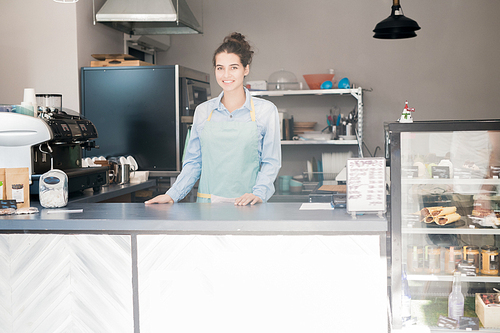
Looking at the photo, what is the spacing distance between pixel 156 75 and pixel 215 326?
276 centimetres

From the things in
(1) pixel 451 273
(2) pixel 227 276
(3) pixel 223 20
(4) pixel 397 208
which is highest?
(3) pixel 223 20

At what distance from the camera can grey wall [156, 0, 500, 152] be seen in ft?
17.0

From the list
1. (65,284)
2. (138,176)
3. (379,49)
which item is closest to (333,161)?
(379,49)

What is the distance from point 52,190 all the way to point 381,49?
4.25 m

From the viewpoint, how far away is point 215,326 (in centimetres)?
175

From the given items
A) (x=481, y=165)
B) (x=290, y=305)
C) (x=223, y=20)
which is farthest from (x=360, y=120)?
(x=290, y=305)

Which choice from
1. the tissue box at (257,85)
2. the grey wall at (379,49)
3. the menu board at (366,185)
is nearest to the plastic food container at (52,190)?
the menu board at (366,185)

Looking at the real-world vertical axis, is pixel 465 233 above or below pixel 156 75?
below

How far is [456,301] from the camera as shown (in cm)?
243

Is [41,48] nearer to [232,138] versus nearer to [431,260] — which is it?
[232,138]

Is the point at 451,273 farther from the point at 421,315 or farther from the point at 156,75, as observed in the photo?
the point at 156,75

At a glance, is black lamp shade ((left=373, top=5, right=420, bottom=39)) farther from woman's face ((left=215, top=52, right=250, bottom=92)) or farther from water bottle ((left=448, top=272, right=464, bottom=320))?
water bottle ((left=448, top=272, right=464, bottom=320))

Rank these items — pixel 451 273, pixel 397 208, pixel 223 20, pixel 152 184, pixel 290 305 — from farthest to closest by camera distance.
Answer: pixel 223 20
pixel 152 184
pixel 451 273
pixel 397 208
pixel 290 305

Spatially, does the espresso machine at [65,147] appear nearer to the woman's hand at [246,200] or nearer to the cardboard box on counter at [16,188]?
the cardboard box on counter at [16,188]
